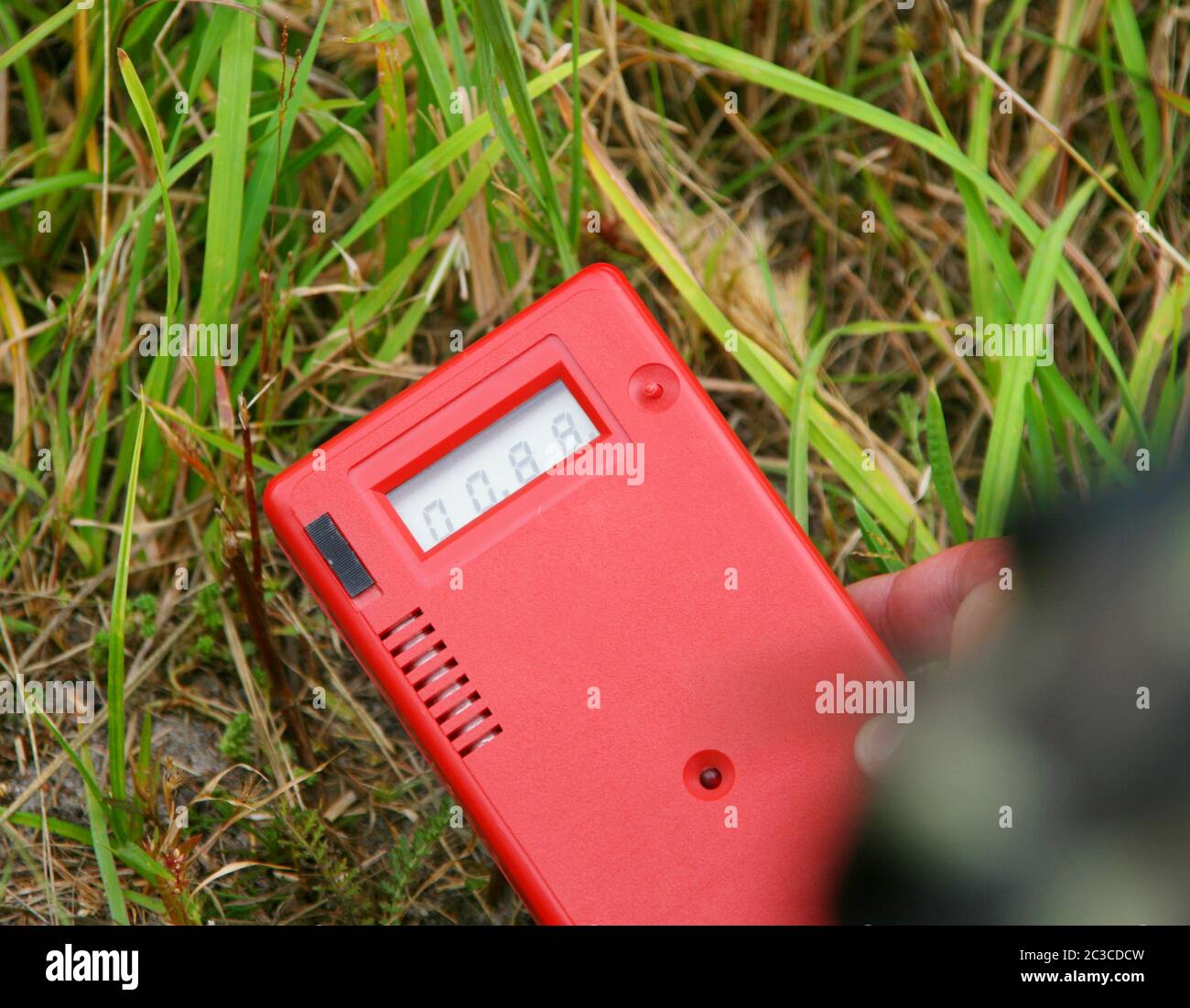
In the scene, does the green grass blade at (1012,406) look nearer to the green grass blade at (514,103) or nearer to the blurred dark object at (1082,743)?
the blurred dark object at (1082,743)

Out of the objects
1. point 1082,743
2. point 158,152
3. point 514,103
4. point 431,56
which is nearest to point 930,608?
point 1082,743

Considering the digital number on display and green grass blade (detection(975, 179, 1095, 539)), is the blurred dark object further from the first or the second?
the digital number on display

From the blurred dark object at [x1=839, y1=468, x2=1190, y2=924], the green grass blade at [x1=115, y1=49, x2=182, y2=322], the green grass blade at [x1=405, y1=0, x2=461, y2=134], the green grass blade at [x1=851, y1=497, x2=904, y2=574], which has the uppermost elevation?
the green grass blade at [x1=405, y1=0, x2=461, y2=134]

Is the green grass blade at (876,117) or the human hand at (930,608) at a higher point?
the green grass blade at (876,117)

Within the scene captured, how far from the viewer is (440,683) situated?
3.66 ft

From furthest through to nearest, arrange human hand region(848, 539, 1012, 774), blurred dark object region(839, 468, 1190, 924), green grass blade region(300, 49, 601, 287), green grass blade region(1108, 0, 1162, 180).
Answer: green grass blade region(1108, 0, 1162, 180) < green grass blade region(300, 49, 601, 287) < human hand region(848, 539, 1012, 774) < blurred dark object region(839, 468, 1190, 924)

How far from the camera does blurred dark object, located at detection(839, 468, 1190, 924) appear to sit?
0.86 meters

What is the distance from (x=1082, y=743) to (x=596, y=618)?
1.49 ft

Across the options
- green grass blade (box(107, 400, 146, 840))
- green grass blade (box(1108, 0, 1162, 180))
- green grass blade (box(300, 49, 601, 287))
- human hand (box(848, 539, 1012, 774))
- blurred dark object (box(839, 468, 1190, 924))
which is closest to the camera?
blurred dark object (box(839, 468, 1190, 924))

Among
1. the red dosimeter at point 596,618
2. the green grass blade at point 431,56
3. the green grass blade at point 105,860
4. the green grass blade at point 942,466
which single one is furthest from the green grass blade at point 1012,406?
the green grass blade at point 105,860

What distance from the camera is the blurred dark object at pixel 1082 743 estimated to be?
86 cm

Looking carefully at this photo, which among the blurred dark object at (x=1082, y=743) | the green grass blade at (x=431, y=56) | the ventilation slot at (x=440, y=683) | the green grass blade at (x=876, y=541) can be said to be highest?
the green grass blade at (x=431, y=56)

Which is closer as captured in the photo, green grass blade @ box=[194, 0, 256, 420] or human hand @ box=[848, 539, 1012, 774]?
human hand @ box=[848, 539, 1012, 774]

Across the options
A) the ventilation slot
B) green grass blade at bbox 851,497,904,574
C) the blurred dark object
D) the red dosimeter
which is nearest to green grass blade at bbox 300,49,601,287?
the red dosimeter
